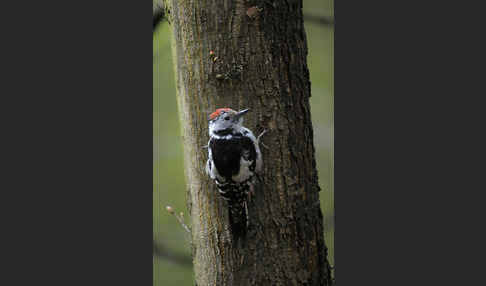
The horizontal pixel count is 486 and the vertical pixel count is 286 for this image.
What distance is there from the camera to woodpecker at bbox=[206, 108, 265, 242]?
7.16ft

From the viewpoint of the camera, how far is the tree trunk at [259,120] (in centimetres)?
218

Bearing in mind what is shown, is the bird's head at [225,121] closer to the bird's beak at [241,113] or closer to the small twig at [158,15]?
the bird's beak at [241,113]

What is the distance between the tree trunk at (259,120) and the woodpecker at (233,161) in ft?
0.14

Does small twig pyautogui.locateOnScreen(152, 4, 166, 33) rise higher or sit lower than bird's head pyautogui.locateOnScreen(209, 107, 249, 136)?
higher

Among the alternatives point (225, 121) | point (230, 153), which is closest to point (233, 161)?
point (230, 153)

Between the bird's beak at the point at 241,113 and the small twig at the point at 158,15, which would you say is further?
the small twig at the point at 158,15

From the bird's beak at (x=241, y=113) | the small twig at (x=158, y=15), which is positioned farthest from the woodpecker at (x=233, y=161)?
the small twig at (x=158, y=15)

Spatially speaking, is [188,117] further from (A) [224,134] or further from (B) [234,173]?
A: (B) [234,173]

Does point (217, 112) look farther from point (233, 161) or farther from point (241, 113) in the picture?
point (233, 161)

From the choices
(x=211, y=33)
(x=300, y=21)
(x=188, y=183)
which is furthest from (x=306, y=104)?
(x=188, y=183)

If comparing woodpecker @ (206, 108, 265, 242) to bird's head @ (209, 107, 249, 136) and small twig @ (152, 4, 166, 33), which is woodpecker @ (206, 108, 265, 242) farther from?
small twig @ (152, 4, 166, 33)

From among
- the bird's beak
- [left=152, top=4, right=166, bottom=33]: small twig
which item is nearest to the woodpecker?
the bird's beak

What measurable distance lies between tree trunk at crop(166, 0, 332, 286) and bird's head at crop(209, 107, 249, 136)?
0.13 ft

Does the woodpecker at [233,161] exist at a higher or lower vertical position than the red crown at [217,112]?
lower
